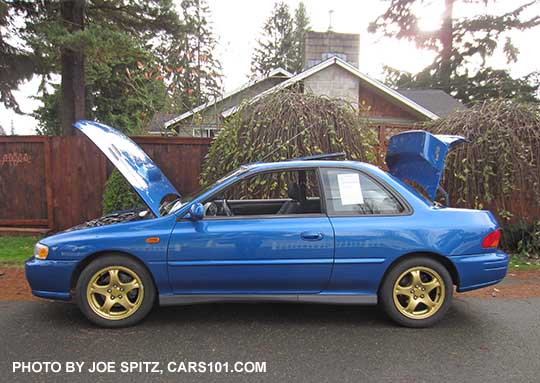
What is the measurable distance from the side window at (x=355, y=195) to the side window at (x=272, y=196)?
14 cm

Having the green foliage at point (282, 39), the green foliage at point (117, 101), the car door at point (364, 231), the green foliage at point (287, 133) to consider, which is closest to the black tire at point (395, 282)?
the car door at point (364, 231)

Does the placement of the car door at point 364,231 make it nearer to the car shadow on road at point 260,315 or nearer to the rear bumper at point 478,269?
the car shadow on road at point 260,315

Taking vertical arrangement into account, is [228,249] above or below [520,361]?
above

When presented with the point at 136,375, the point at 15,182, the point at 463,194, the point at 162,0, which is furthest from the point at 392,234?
the point at 162,0

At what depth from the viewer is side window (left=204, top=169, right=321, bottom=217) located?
3.62m

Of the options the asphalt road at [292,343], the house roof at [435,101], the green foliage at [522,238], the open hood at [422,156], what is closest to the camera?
the asphalt road at [292,343]

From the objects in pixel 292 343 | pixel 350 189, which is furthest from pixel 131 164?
pixel 292 343

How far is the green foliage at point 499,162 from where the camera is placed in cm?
588

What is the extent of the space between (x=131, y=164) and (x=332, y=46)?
13.6m

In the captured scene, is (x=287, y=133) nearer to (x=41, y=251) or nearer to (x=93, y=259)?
(x=93, y=259)

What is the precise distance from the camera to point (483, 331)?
128 inches

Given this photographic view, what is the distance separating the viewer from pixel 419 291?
10.8ft

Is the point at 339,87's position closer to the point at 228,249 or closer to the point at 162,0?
the point at 162,0

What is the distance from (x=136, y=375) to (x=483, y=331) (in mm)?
2929
